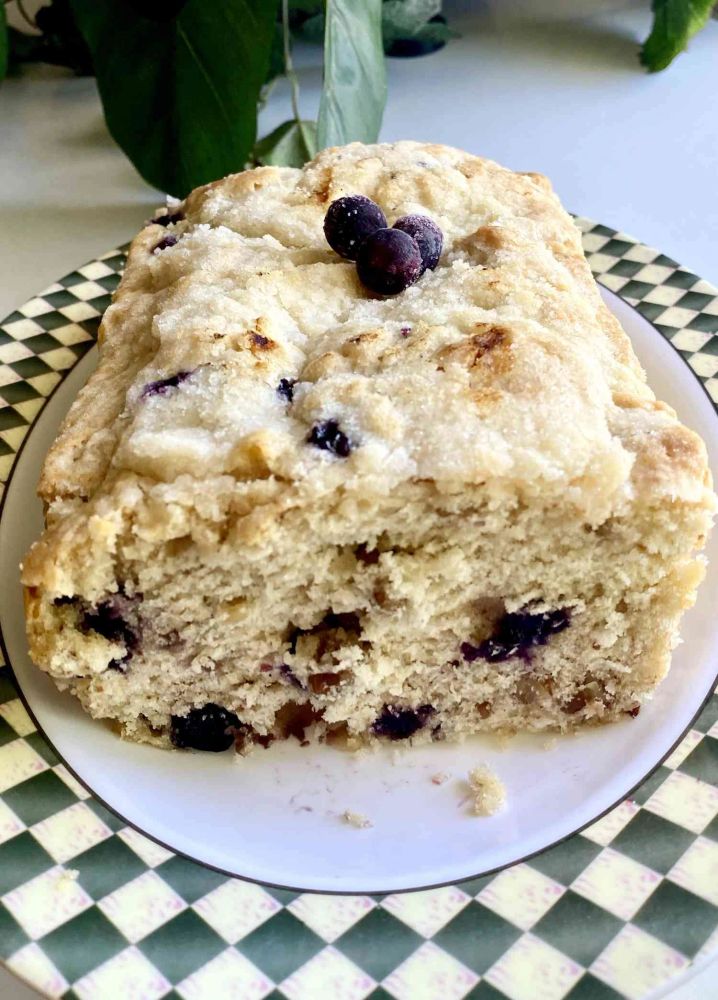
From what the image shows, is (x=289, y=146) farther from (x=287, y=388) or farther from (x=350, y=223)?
(x=287, y=388)

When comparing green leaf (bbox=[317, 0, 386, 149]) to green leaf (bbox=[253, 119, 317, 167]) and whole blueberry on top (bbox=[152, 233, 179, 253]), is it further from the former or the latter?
whole blueberry on top (bbox=[152, 233, 179, 253])

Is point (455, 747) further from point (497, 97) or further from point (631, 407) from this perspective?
point (497, 97)

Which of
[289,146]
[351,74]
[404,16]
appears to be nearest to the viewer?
[351,74]

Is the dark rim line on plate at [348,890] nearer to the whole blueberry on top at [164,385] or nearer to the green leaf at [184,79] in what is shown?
the whole blueberry on top at [164,385]

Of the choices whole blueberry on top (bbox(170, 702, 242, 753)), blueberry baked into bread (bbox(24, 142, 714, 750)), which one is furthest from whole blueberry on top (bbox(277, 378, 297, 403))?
whole blueberry on top (bbox(170, 702, 242, 753))

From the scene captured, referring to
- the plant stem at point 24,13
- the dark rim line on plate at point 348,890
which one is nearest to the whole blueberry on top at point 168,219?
the dark rim line on plate at point 348,890

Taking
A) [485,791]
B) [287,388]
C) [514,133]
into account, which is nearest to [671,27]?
[514,133]

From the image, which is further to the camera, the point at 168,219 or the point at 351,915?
the point at 168,219
